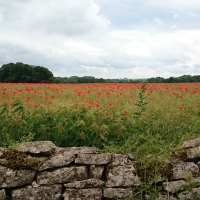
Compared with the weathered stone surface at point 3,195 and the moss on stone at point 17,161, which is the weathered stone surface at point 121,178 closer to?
the moss on stone at point 17,161

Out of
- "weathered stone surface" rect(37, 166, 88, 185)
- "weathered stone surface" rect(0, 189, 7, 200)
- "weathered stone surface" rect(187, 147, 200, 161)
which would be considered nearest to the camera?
"weathered stone surface" rect(0, 189, 7, 200)

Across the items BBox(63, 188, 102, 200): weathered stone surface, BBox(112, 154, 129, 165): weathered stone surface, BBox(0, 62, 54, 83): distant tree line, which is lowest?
BBox(63, 188, 102, 200): weathered stone surface

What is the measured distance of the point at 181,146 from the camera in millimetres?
5402

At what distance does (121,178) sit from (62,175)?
105cm

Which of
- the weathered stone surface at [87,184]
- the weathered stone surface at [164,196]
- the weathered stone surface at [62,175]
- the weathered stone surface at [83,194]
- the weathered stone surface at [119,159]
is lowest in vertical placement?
the weathered stone surface at [164,196]

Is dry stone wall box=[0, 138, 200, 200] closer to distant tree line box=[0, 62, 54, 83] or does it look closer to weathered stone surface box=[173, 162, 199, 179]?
weathered stone surface box=[173, 162, 199, 179]

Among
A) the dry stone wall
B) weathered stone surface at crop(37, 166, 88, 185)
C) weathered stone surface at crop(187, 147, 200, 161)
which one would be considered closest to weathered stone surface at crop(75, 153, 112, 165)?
the dry stone wall

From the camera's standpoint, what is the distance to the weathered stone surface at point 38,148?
493 cm

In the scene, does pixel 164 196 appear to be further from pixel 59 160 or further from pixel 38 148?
pixel 38 148

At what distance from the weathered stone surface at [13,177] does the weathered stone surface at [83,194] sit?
75 centimetres

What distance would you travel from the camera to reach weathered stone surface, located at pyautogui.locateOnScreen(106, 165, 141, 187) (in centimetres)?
494

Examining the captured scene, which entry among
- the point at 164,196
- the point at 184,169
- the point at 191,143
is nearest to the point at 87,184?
the point at 164,196

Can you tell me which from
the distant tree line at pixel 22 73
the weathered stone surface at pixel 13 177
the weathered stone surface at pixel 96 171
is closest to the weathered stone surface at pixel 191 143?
the weathered stone surface at pixel 96 171

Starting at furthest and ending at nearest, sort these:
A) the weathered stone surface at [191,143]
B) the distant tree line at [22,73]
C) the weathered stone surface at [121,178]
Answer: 1. the distant tree line at [22,73]
2. the weathered stone surface at [191,143]
3. the weathered stone surface at [121,178]
